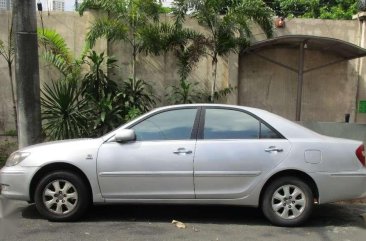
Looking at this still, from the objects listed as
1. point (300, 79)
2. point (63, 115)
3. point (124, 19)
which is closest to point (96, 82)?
point (63, 115)

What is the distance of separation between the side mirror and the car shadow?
3.60 ft

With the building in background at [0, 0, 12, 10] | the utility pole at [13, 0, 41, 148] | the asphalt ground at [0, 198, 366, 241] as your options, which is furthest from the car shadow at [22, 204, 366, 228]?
the building in background at [0, 0, 12, 10]

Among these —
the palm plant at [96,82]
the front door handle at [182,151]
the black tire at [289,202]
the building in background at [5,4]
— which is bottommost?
the black tire at [289,202]

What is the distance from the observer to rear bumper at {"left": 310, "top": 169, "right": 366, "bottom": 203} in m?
6.10

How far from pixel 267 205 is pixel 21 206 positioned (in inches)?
136

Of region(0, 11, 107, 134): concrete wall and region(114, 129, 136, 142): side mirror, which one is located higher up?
region(0, 11, 107, 134): concrete wall

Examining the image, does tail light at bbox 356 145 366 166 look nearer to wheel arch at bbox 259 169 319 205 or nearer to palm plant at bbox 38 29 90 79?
wheel arch at bbox 259 169 319 205

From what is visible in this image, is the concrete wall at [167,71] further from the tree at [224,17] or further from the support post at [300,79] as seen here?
the support post at [300,79]

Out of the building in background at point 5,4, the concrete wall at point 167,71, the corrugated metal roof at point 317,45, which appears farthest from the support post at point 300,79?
the building in background at point 5,4

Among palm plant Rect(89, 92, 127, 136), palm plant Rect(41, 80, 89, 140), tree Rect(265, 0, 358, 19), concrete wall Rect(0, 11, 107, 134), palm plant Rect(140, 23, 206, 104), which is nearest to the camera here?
palm plant Rect(41, 80, 89, 140)

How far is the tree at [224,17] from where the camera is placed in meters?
10.2

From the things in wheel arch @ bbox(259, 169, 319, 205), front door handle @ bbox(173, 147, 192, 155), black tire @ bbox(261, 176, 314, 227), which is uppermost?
front door handle @ bbox(173, 147, 192, 155)

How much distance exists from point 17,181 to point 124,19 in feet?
17.3

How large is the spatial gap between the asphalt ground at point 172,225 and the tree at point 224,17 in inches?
172
